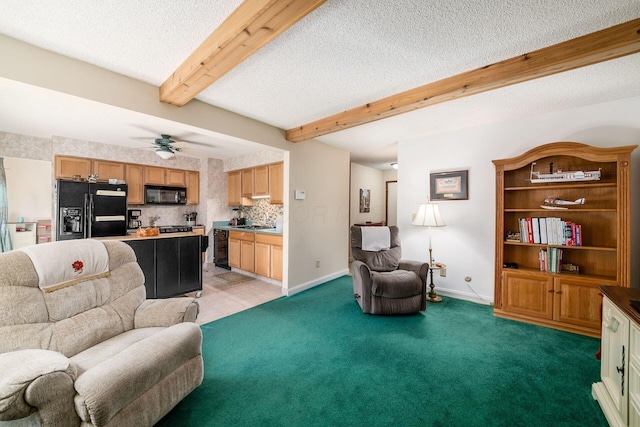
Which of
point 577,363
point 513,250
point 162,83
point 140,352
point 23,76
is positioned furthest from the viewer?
point 513,250

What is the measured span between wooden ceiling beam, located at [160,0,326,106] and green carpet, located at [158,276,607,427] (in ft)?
7.60

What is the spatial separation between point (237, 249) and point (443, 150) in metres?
4.12

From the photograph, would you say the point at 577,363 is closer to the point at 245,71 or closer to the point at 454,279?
the point at 454,279

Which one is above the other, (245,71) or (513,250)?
(245,71)

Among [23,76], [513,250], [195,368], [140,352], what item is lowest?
[195,368]

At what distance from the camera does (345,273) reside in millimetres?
4926

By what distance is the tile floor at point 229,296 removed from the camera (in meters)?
3.14

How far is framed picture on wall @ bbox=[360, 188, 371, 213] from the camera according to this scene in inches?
241

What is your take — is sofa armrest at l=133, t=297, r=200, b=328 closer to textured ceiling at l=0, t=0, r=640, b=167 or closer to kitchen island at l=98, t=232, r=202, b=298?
kitchen island at l=98, t=232, r=202, b=298

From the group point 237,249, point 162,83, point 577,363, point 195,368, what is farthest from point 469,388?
point 237,249

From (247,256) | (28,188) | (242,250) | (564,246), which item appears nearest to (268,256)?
(247,256)

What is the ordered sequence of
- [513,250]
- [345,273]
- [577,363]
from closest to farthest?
1. [577,363]
2. [513,250]
3. [345,273]

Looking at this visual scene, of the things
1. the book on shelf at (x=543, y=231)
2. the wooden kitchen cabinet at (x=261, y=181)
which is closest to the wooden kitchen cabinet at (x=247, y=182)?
the wooden kitchen cabinet at (x=261, y=181)

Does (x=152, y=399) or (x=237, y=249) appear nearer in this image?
(x=152, y=399)
